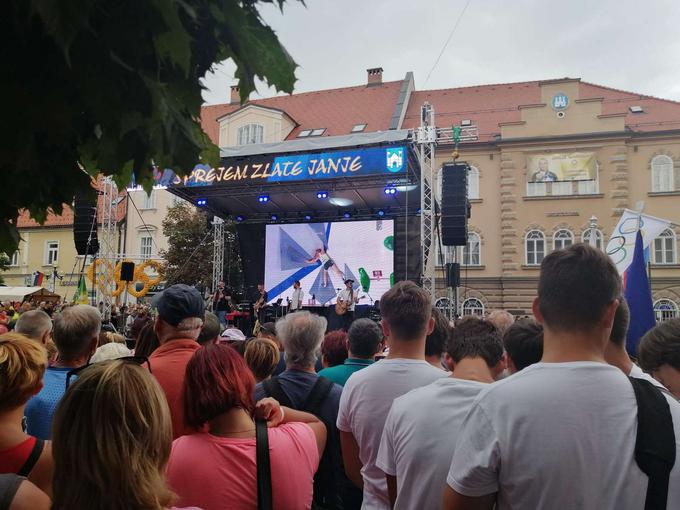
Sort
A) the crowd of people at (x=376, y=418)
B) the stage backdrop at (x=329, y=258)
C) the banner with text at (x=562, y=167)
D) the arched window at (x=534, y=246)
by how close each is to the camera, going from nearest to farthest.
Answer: the crowd of people at (x=376, y=418), the stage backdrop at (x=329, y=258), the banner with text at (x=562, y=167), the arched window at (x=534, y=246)

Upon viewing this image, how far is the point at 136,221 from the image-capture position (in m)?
31.0

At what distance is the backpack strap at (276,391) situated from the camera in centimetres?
263

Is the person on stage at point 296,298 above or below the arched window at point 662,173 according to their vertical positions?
below

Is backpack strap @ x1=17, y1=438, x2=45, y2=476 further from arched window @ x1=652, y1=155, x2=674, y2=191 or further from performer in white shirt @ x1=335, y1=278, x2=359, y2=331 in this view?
arched window @ x1=652, y1=155, x2=674, y2=191

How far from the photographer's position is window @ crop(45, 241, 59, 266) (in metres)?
33.9

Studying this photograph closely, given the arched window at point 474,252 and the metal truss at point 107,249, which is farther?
the arched window at point 474,252

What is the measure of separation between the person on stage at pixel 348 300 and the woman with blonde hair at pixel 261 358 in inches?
414

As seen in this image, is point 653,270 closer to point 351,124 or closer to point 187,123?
point 351,124

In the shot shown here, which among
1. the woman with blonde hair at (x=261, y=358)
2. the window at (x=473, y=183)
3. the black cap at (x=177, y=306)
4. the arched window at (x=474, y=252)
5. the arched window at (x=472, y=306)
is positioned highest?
the window at (x=473, y=183)

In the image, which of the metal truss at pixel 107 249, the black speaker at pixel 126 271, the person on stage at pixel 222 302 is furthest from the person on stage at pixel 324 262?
the metal truss at pixel 107 249

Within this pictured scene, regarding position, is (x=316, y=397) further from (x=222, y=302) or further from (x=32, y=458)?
(x=222, y=302)

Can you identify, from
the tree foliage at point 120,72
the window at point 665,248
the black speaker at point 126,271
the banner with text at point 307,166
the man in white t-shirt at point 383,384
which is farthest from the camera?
the window at point 665,248

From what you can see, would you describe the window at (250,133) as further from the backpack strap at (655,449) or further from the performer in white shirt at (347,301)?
the backpack strap at (655,449)

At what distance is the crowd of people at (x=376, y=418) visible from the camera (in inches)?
51.5
